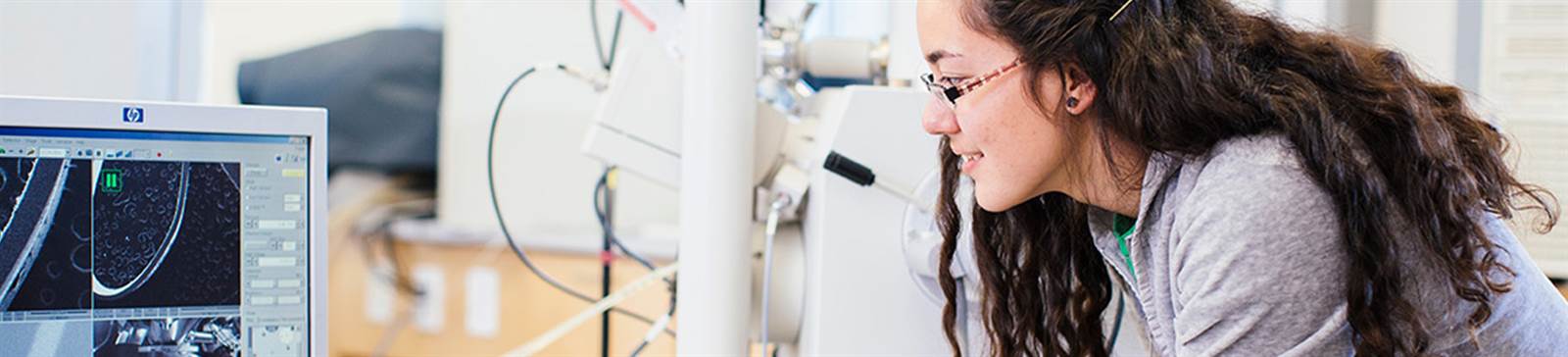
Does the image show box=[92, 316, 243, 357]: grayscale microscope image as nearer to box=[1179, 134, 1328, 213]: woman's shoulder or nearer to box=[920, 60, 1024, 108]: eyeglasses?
box=[920, 60, 1024, 108]: eyeglasses

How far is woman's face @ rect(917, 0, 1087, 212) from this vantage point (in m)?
0.84

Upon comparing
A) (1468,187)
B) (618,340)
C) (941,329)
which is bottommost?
(618,340)

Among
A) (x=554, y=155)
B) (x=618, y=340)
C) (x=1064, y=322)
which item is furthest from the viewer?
(x=554, y=155)

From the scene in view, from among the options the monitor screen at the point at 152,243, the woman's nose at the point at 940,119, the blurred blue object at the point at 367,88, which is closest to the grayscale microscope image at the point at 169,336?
the monitor screen at the point at 152,243

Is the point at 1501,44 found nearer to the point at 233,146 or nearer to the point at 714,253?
the point at 714,253

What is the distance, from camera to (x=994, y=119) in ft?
2.78

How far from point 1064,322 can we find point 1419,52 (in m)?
0.56

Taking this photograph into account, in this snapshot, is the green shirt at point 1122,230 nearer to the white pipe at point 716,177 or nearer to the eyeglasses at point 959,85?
the eyeglasses at point 959,85

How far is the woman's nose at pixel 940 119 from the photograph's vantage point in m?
0.88

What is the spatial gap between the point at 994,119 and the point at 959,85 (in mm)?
31

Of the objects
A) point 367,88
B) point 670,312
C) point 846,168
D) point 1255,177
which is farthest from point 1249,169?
point 367,88

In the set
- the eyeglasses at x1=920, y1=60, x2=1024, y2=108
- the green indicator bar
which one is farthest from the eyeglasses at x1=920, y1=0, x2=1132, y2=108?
the green indicator bar

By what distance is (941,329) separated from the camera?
105 centimetres

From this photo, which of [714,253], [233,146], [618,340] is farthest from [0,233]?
[618,340]
